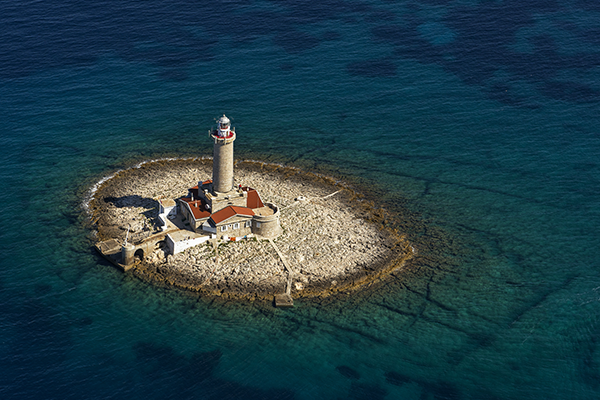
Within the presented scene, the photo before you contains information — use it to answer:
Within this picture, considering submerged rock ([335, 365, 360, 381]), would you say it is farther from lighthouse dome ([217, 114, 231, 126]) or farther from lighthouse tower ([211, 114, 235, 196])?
lighthouse dome ([217, 114, 231, 126])

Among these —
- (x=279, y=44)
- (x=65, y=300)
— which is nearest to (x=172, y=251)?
(x=65, y=300)

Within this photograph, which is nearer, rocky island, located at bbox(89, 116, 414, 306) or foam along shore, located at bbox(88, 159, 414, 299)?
foam along shore, located at bbox(88, 159, 414, 299)

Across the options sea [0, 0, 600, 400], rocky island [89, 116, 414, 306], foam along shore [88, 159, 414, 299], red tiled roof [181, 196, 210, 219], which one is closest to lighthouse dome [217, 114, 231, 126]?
rocky island [89, 116, 414, 306]

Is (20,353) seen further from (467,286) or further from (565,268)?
(565,268)

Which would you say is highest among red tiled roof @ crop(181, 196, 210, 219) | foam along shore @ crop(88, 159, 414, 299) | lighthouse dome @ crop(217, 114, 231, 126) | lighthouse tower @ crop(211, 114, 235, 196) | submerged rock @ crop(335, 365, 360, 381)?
Result: lighthouse dome @ crop(217, 114, 231, 126)

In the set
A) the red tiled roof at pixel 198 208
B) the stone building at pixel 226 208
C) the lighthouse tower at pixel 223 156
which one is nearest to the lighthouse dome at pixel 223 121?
the lighthouse tower at pixel 223 156

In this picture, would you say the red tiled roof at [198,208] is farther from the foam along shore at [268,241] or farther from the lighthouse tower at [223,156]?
the foam along shore at [268,241]
